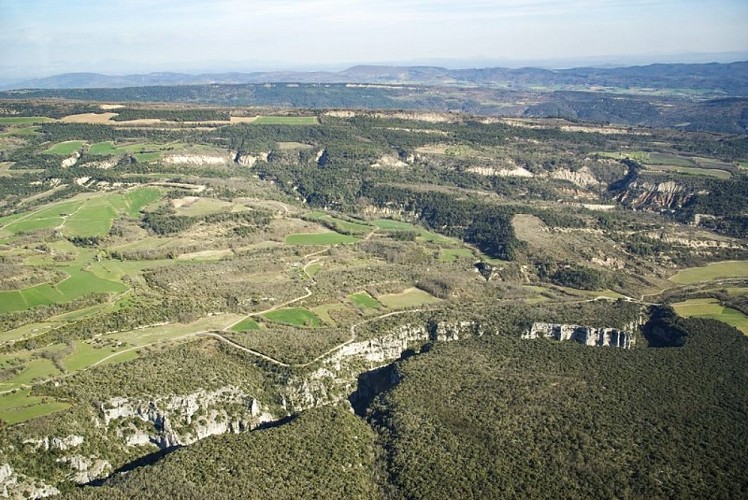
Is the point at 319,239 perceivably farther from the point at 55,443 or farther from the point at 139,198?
the point at 55,443

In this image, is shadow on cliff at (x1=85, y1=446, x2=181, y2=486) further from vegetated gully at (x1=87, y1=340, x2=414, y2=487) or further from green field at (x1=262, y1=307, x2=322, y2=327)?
green field at (x1=262, y1=307, x2=322, y2=327)

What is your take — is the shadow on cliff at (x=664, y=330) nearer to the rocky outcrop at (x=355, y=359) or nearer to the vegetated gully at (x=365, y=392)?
the rocky outcrop at (x=355, y=359)

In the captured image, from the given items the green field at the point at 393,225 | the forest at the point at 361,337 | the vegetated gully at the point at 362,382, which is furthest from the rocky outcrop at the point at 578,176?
the vegetated gully at the point at 362,382

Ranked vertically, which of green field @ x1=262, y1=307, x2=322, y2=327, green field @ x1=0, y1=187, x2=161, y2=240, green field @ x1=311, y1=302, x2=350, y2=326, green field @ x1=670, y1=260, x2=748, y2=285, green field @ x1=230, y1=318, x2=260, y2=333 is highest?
green field @ x1=0, y1=187, x2=161, y2=240

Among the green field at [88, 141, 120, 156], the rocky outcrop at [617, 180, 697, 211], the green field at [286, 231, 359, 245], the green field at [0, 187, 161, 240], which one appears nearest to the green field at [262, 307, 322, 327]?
the green field at [286, 231, 359, 245]

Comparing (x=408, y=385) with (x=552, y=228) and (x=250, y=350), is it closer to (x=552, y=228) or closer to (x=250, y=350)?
(x=250, y=350)
